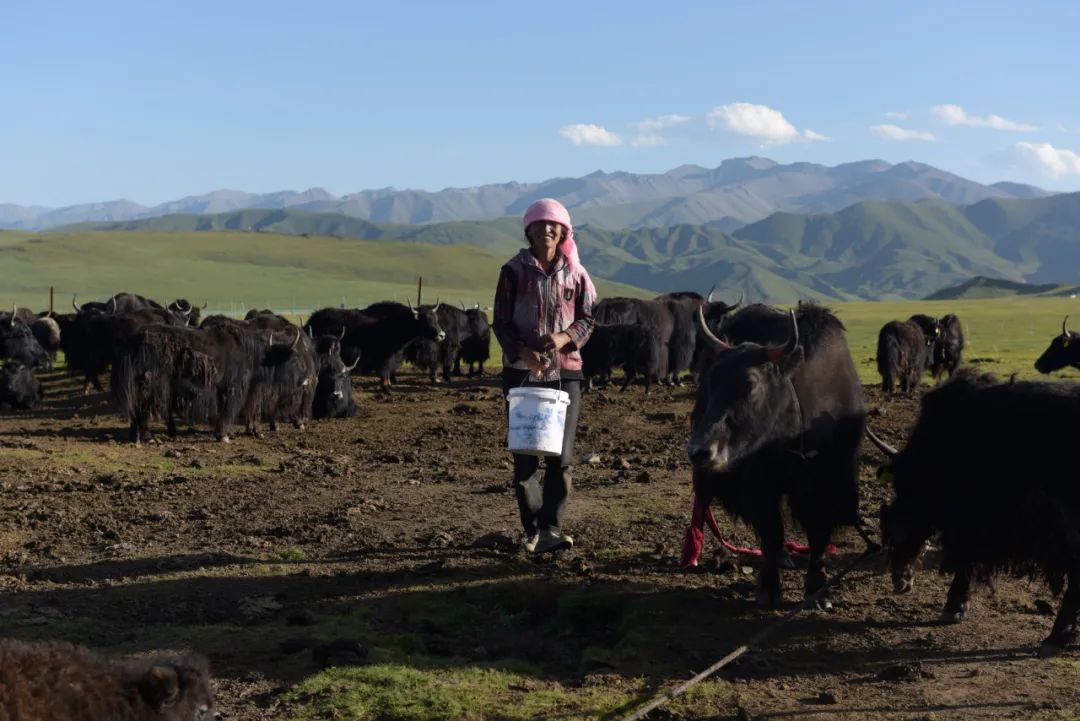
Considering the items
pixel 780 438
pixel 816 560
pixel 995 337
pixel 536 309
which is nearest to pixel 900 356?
pixel 536 309

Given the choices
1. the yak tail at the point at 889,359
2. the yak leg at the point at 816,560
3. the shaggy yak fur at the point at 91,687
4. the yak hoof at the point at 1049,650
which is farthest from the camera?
the yak tail at the point at 889,359

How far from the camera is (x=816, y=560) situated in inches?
228

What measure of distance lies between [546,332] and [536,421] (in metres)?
0.62

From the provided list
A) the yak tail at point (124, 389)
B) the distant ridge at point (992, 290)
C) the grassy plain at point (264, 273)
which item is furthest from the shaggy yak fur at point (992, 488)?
the distant ridge at point (992, 290)

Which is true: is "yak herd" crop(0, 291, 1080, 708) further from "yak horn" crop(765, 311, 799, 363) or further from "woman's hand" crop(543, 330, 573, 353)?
"woman's hand" crop(543, 330, 573, 353)

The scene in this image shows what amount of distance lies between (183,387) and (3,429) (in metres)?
2.30

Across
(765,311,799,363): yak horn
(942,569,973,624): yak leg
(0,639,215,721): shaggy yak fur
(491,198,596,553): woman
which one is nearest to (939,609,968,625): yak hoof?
(942,569,973,624): yak leg

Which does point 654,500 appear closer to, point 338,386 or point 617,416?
point 617,416

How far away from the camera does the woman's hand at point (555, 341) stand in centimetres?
645

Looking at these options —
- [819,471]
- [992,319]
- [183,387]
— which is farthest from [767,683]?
[992,319]

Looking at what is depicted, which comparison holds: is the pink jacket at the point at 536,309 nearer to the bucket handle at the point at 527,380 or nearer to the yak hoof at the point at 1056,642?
the bucket handle at the point at 527,380

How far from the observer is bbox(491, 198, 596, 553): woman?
6.51m

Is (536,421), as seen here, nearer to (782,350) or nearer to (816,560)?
(782,350)

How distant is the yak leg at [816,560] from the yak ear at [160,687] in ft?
11.9
